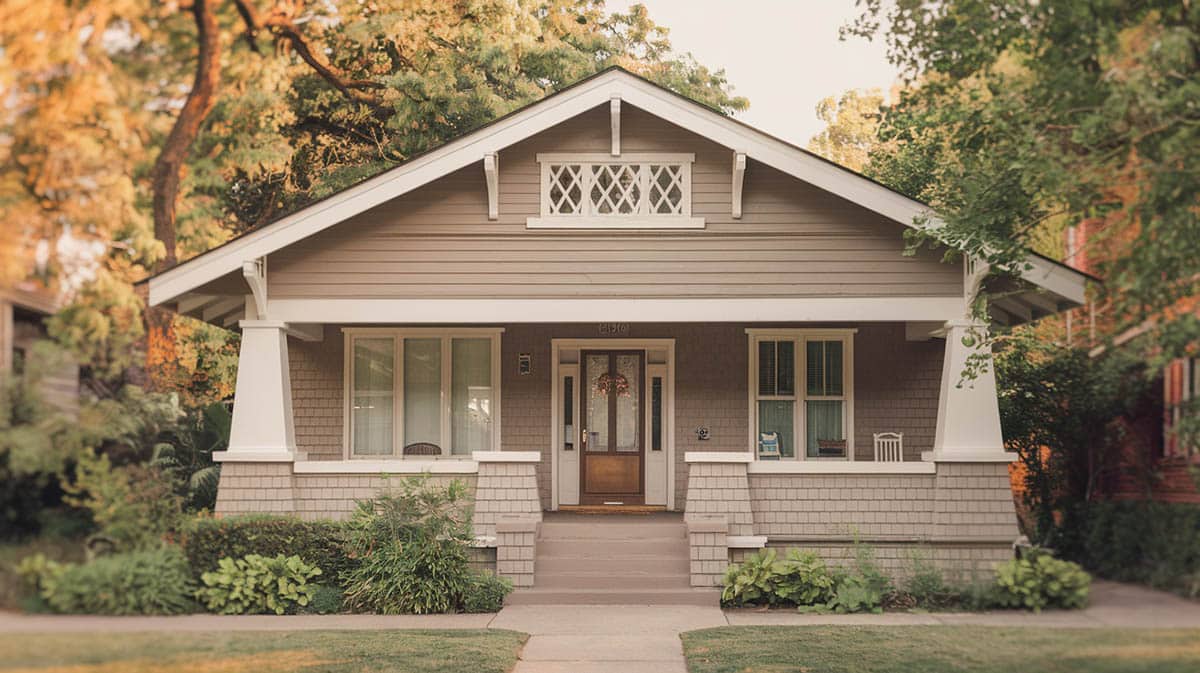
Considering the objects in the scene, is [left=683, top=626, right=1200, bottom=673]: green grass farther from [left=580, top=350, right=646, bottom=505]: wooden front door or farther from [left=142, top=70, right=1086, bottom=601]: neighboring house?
[left=580, top=350, right=646, bottom=505]: wooden front door

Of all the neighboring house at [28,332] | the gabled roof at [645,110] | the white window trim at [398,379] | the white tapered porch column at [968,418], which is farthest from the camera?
the white window trim at [398,379]

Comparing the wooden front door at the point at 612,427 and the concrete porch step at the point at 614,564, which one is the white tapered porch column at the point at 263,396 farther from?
the wooden front door at the point at 612,427

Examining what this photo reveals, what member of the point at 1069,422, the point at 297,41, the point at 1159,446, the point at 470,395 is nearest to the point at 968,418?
the point at 1069,422

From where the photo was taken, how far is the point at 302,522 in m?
12.0

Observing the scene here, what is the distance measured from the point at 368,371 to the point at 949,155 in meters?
→ 9.24

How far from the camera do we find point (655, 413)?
17.4 m

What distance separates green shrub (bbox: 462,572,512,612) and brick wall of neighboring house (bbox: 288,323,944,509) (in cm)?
412

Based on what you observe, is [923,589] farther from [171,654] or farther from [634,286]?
[171,654]

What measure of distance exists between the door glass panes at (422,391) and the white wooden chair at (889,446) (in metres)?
6.02

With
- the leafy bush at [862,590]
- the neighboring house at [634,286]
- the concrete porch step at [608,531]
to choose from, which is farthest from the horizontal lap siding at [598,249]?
the leafy bush at [862,590]

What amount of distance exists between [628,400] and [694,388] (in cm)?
102

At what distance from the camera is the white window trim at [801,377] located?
54.7 ft

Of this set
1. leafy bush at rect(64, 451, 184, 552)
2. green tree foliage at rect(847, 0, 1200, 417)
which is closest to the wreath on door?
green tree foliage at rect(847, 0, 1200, 417)

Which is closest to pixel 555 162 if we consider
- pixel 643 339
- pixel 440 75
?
pixel 643 339
